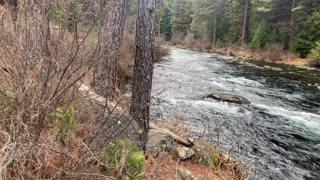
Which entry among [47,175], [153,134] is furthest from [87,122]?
[153,134]

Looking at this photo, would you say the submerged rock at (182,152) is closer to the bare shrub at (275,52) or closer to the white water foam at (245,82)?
the white water foam at (245,82)

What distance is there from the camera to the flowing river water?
603 centimetres

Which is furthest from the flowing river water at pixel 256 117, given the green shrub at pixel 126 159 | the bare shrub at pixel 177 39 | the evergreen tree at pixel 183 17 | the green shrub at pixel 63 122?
the evergreen tree at pixel 183 17

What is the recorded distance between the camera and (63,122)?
2.82 m

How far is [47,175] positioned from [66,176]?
0.17 metres

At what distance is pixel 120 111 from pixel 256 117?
231 inches

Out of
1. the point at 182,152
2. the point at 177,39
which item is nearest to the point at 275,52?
the point at 177,39

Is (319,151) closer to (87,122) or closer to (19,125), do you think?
(87,122)

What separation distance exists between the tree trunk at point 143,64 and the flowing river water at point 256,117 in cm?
32

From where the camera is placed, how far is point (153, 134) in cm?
493

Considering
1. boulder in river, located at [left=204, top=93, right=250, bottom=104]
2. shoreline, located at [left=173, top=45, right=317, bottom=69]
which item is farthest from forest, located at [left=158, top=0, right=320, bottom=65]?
boulder in river, located at [left=204, top=93, right=250, bottom=104]

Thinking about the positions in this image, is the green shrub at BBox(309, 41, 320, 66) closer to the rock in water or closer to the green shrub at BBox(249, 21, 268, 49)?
the green shrub at BBox(249, 21, 268, 49)

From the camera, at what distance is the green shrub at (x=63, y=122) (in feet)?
9.02

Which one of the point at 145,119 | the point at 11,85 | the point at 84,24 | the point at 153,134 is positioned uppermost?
the point at 84,24
